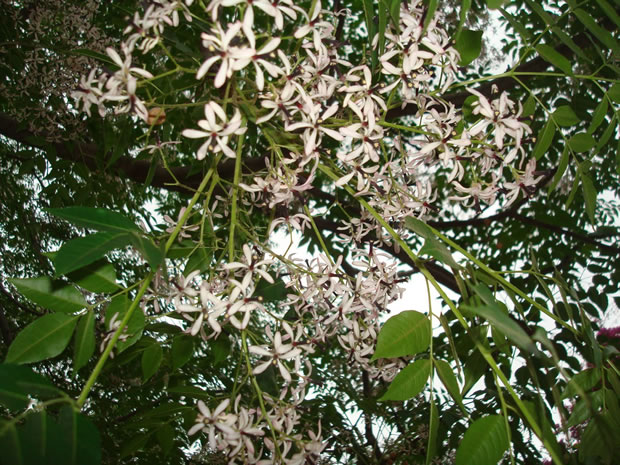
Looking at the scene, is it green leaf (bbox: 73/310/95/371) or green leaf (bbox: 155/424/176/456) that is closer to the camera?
green leaf (bbox: 73/310/95/371)

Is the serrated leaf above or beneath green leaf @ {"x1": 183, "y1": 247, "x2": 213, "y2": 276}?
beneath

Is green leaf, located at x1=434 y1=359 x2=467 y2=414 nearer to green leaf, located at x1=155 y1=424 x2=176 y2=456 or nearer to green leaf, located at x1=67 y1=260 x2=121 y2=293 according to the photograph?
green leaf, located at x1=67 y1=260 x2=121 y2=293

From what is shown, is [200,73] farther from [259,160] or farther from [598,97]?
[598,97]

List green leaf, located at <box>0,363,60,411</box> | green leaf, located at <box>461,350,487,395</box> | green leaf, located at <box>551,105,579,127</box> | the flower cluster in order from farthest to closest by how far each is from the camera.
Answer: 1. green leaf, located at <box>551,105,579,127</box>
2. green leaf, located at <box>461,350,487,395</box>
3. the flower cluster
4. green leaf, located at <box>0,363,60,411</box>

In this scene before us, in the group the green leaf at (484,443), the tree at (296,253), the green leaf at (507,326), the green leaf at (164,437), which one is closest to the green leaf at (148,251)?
the tree at (296,253)

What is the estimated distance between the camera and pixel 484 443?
0.87 meters

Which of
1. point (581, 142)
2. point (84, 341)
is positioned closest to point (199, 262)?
point (84, 341)

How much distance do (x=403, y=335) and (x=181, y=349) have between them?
19.1 inches

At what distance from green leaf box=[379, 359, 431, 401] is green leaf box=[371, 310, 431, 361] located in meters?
0.04

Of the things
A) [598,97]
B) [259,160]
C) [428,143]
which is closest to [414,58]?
A: [428,143]

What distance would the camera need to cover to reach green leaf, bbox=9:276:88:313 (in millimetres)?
916

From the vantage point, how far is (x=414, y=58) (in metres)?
1.06

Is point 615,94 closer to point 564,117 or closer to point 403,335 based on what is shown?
point 564,117

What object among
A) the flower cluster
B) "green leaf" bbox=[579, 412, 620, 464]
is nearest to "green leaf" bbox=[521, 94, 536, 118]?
the flower cluster
